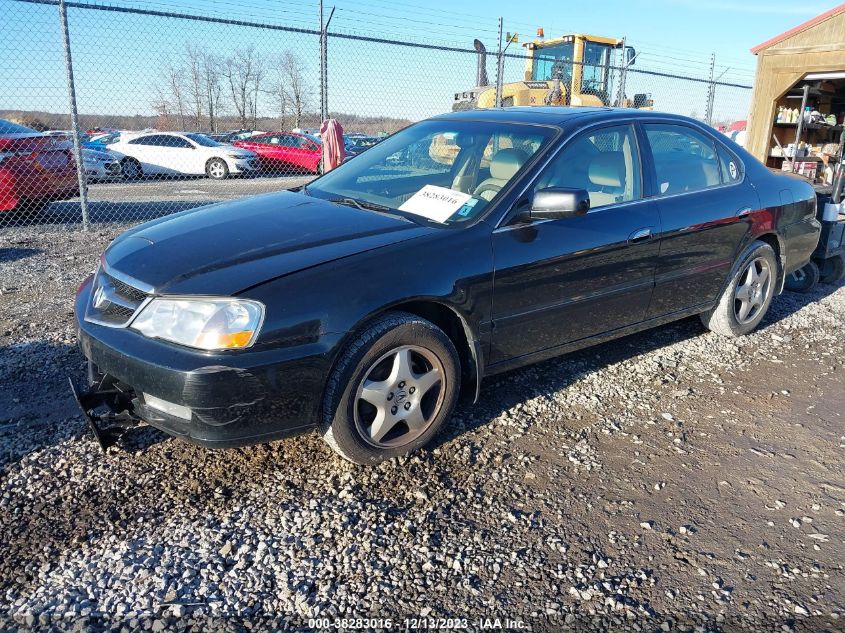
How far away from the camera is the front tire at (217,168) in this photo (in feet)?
59.1

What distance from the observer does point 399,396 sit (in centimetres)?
303

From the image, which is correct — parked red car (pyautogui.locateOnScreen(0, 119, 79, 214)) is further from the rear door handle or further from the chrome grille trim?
the rear door handle

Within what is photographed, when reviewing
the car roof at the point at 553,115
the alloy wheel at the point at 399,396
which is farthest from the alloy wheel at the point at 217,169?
the alloy wheel at the point at 399,396

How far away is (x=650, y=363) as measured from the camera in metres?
4.47

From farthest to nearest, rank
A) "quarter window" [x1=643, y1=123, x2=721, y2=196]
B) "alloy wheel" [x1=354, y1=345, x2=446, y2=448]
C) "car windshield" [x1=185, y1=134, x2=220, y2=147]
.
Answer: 1. "car windshield" [x1=185, y1=134, x2=220, y2=147]
2. "quarter window" [x1=643, y1=123, x2=721, y2=196]
3. "alloy wheel" [x1=354, y1=345, x2=446, y2=448]

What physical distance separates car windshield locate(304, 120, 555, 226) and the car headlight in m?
1.11

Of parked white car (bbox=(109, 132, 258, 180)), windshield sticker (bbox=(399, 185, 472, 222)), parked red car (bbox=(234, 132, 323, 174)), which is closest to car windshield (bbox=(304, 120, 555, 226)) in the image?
windshield sticker (bbox=(399, 185, 472, 222))

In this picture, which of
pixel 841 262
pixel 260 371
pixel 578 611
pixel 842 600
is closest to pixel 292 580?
pixel 260 371

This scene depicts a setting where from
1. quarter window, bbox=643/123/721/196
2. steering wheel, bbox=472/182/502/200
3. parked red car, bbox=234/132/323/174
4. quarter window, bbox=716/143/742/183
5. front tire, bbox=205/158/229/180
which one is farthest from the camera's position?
parked red car, bbox=234/132/323/174

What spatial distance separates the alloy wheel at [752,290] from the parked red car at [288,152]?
1601cm

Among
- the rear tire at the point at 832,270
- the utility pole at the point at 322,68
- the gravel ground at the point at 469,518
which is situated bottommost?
the gravel ground at the point at 469,518

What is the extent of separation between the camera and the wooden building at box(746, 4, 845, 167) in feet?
29.9

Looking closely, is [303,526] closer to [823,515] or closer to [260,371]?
[260,371]

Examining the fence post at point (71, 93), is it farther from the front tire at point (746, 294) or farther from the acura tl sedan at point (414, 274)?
the front tire at point (746, 294)
